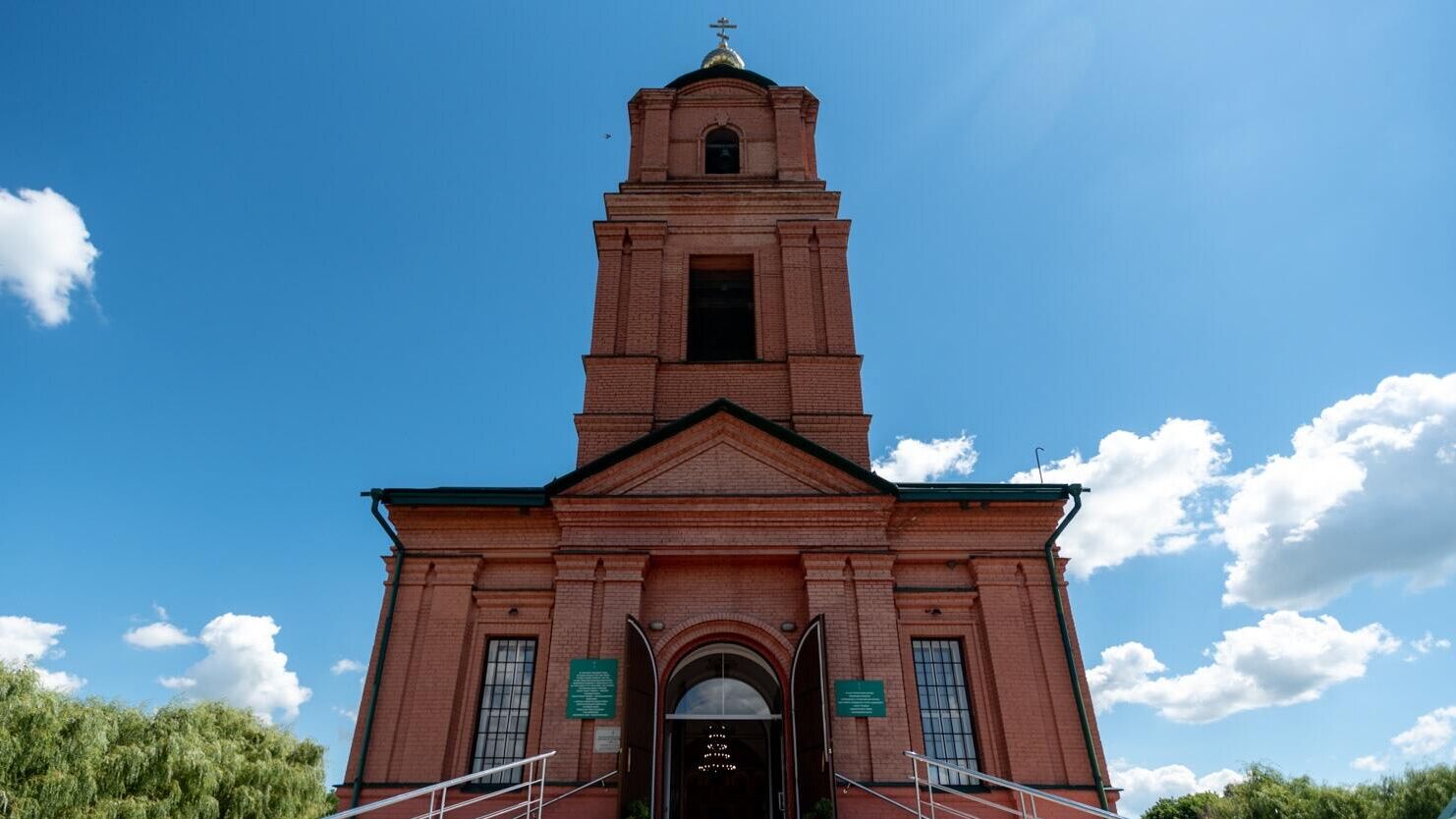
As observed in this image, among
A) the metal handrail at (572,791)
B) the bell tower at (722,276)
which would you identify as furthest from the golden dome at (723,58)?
the metal handrail at (572,791)

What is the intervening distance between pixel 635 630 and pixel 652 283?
7.47 meters

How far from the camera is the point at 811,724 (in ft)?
34.3

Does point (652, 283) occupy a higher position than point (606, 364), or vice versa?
point (652, 283)

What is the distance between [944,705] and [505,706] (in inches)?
258

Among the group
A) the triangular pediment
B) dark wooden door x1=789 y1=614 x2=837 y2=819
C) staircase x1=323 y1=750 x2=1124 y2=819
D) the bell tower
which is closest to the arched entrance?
dark wooden door x1=789 y1=614 x2=837 y2=819

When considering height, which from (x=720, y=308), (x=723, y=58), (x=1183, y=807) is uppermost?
(x=723, y=58)

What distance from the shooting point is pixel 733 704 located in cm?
1209

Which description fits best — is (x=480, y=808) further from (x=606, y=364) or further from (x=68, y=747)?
(x=68, y=747)

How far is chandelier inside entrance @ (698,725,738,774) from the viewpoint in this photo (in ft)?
45.6

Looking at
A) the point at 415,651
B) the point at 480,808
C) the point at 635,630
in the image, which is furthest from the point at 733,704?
the point at 415,651

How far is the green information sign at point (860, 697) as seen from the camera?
10.9 m

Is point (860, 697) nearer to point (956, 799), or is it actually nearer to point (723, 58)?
point (956, 799)

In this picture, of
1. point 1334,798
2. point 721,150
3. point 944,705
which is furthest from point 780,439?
point 1334,798

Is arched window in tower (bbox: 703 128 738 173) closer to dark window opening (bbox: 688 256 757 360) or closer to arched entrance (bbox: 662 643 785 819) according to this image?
dark window opening (bbox: 688 256 757 360)
